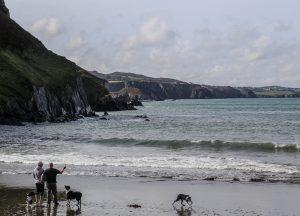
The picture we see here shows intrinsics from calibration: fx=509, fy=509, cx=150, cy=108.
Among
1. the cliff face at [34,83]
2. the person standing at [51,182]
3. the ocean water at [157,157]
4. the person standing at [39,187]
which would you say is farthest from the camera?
the cliff face at [34,83]

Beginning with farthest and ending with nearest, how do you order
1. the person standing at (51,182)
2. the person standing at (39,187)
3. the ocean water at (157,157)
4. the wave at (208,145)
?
the wave at (208,145), the ocean water at (157,157), the person standing at (51,182), the person standing at (39,187)

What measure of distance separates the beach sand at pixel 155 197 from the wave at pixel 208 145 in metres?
21.8

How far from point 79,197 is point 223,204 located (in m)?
6.24

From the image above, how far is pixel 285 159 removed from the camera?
40.7 m

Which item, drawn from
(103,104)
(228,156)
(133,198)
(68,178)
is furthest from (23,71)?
(133,198)

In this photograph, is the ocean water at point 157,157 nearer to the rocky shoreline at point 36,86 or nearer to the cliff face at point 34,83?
the cliff face at point 34,83

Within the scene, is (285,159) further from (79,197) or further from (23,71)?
(23,71)

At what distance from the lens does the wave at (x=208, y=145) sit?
49.1 metres

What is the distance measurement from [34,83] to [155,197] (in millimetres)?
83379

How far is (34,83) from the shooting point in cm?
10338

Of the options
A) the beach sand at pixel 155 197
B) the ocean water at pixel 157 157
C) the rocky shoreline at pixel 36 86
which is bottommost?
the beach sand at pixel 155 197

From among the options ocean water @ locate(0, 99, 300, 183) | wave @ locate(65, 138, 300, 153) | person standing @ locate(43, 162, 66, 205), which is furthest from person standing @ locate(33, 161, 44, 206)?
wave @ locate(65, 138, 300, 153)

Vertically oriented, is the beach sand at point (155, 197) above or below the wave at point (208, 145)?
below

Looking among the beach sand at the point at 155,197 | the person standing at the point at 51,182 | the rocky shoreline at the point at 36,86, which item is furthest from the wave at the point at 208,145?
Answer: the rocky shoreline at the point at 36,86
